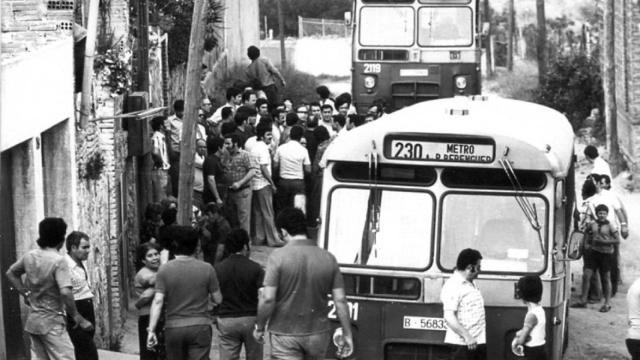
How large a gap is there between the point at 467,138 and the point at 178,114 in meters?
8.30

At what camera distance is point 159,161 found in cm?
1855

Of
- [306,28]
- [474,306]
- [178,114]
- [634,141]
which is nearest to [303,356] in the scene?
[474,306]

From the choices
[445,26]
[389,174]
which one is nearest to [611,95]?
[445,26]

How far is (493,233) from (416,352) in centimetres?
120

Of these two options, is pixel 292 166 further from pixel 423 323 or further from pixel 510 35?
pixel 510 35

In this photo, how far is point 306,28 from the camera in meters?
60.9

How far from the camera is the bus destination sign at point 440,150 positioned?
472 inches

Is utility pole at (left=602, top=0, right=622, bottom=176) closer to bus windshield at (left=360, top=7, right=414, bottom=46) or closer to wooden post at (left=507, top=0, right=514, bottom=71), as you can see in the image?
bus windshield at (left=360, top=7, right=414, bottom=46)

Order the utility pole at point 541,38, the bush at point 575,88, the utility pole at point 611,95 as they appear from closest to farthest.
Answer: the utility pole at point 611,95 → the bush at point 575,88 → the utility pole at point 541,38

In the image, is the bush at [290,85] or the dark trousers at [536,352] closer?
the dark trousers at [536,352]

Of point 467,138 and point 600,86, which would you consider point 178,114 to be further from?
point 600,86

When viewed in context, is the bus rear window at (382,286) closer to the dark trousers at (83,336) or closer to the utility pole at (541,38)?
the dark trousers at (83,336)

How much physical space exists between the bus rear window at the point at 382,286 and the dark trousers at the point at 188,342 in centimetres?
151

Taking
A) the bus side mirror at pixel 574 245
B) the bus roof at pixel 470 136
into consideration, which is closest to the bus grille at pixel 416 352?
the bus side mirror at pixel 574 245
